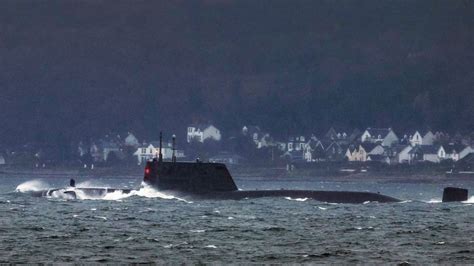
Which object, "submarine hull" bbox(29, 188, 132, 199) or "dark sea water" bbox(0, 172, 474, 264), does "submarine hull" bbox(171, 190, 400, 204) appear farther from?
"submarine hull" bbox(29, 188, 132, 199)

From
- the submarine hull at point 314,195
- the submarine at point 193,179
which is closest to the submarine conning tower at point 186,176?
the submarine at point 193,179

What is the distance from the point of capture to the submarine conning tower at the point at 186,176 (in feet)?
294

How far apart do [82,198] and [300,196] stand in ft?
57.4

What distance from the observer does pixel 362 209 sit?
84.7 metres

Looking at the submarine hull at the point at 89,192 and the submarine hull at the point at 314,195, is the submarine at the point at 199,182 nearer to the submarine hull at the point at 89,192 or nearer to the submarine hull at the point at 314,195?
the submarine hull at the point at 314,195

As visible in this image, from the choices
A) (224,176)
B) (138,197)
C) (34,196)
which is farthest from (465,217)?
(34,196)

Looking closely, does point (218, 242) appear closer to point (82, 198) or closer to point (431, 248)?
point (431, 248)

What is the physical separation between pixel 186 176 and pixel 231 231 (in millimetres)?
26406

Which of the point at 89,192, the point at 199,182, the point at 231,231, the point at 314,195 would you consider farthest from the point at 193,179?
the point at 231,231

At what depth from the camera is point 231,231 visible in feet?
210

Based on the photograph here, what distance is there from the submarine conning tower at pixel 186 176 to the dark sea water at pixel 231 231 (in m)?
1.15

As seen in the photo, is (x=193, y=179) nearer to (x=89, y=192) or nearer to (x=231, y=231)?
(x=89, y=192)

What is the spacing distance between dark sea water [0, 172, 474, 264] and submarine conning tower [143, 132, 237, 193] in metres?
1.15

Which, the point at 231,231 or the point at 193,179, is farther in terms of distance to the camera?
the point at 193,179
